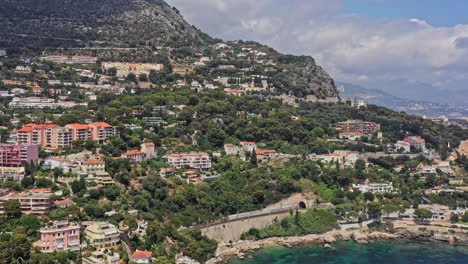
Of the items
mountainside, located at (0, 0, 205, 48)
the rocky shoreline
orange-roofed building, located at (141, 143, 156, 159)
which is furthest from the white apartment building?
mountainside, located at (0, 0, 205, 48)

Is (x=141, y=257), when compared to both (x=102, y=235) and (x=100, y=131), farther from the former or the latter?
(x=100, y=131)

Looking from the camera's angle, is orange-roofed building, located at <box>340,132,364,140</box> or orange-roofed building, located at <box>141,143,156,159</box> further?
orange-roofed building, located at <box>340,132,364,140</box>

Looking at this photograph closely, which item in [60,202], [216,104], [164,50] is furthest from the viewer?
[164,50]

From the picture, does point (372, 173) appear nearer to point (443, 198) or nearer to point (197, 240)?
point (443, 198)

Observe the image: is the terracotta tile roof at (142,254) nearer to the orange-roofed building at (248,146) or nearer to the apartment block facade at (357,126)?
the orange-roofed building at (248,146)

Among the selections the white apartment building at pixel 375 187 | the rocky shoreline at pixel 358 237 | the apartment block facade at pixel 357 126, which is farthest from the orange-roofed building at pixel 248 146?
the apartment block facade at pixel 357 126

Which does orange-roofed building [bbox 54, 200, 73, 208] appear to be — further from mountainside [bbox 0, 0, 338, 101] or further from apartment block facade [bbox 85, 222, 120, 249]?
mountainside [bbox 0, 0, 338, 101]

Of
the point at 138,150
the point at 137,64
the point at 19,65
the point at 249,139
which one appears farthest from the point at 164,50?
the point at 138,150
